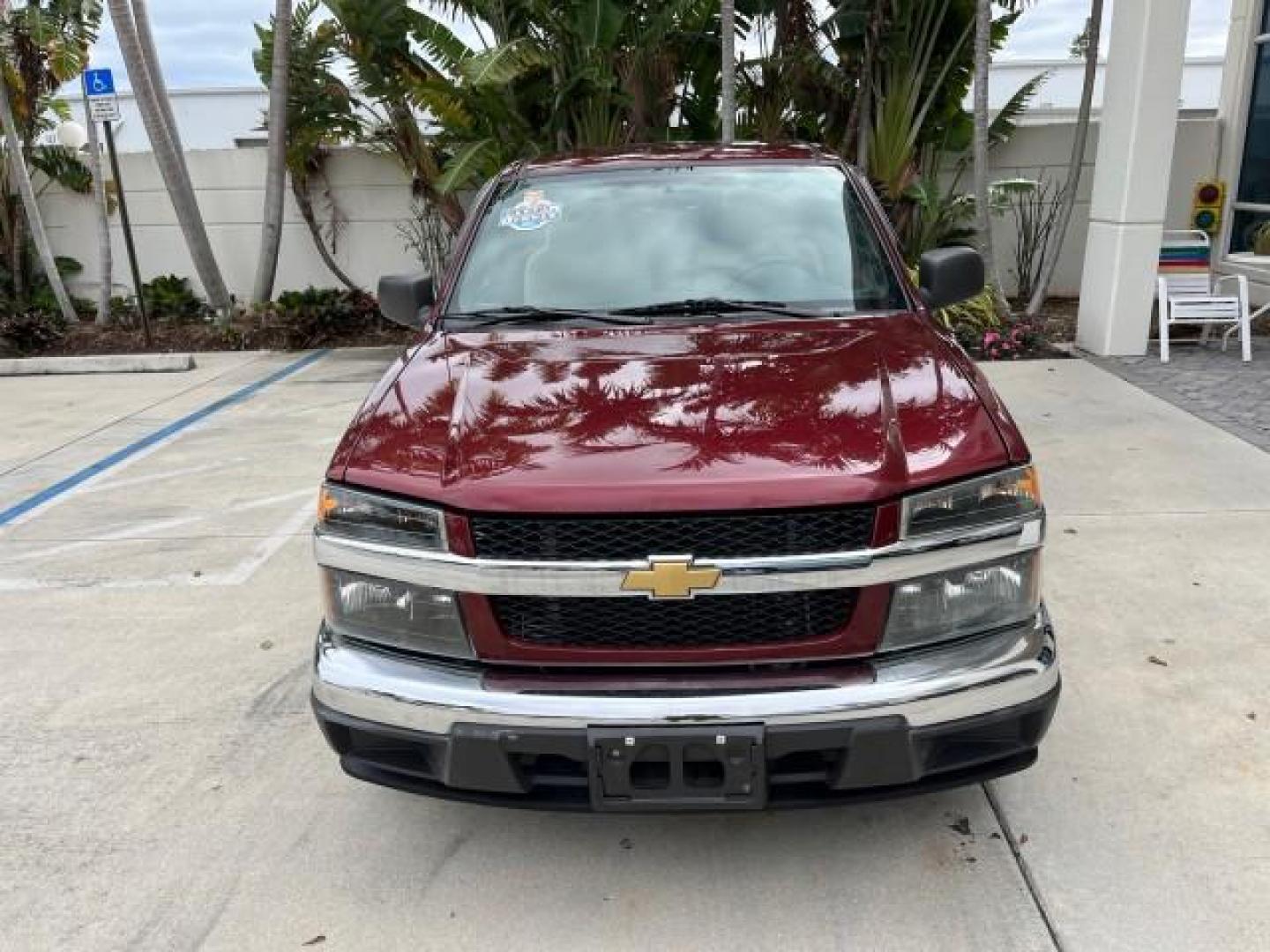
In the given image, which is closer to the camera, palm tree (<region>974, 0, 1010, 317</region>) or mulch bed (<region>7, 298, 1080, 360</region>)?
palm tree (<region>974, 0, 1010, 317</region>)

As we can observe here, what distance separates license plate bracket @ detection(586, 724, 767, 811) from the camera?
7.32 ft

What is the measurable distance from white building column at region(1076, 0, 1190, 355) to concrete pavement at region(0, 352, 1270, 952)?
13.0 ft

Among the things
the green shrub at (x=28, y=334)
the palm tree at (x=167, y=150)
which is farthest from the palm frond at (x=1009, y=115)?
the green shrub at (x=28, y=334)

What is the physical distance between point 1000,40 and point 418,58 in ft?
20.1

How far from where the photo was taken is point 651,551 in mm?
2299

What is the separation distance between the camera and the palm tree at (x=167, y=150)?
32.2 feet

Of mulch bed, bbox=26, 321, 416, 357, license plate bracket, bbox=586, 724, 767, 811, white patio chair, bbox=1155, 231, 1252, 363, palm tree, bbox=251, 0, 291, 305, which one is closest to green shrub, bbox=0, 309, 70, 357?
Result: mulch bed, bbox=26, 321, 416, 357

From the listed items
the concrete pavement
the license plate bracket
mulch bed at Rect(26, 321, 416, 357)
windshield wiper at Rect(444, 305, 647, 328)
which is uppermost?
windshield wiper at Rect(444, 305, 647, 328)

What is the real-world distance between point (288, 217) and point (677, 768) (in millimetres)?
11138

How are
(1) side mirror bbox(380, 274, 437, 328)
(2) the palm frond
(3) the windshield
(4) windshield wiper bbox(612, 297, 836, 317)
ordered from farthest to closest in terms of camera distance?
(2) the palm frond
(1) side mirror bbox(380, 274, 437, 328)
(3) the windshield
(4) windshield wiper bbox(612, 297, 836, 317)

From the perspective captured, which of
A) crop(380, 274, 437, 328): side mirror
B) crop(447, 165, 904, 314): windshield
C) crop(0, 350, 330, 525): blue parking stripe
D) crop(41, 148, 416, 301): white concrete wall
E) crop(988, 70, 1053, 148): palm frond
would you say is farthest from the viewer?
crop(41, 148, 416, 301): white concrete wall

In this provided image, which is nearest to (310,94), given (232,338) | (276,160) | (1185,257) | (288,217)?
(276,160)

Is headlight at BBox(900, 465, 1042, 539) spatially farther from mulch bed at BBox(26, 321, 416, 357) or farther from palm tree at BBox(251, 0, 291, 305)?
palm tree at BBox(251, 0, 291, 305)

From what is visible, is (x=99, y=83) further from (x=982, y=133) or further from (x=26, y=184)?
(x=982, y=133)
